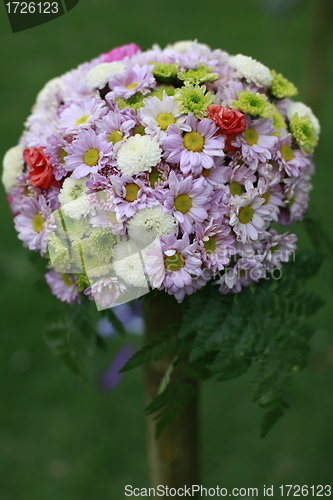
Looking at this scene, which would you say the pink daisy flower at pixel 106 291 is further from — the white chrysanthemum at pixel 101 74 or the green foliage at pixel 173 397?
the white chrysanthemum at pixel 101 74

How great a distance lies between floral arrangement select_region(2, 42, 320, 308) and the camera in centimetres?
Result: 118

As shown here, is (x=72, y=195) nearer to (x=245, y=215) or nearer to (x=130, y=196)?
(x=130, y=196)

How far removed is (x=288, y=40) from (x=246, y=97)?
558 centimetres

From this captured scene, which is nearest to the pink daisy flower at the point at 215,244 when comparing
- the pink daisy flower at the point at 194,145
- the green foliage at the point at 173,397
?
the pink daisy flower at the point at 194,145

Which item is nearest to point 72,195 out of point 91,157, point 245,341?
point 91,157

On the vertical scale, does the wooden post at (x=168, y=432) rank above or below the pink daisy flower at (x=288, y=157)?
below

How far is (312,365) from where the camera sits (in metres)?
2.84

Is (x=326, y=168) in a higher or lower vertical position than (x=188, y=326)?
lower

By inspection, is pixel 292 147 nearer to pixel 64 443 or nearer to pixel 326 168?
pixel 64 443

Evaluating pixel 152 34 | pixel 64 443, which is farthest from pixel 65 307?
pixel 152 34

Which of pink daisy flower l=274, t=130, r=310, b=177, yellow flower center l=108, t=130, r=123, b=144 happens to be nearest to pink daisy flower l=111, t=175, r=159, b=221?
yellow flower center l=108, t=130, r=123, b=144

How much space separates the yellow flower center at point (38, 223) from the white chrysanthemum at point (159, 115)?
1.06 feet

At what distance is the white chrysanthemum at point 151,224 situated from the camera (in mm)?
1171

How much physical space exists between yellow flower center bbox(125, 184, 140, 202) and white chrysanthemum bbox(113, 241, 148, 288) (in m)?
0.09
